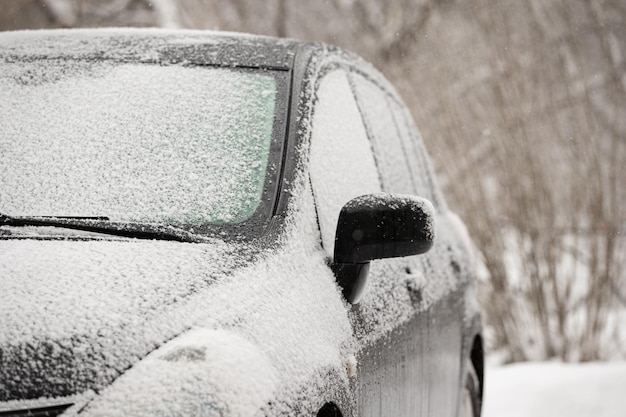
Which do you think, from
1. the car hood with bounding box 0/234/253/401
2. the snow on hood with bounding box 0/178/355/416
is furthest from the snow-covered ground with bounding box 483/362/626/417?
the car hood with bounding box 0/234/253/401

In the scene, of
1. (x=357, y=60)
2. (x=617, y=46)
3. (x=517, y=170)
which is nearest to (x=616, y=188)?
(x=517, y=170)

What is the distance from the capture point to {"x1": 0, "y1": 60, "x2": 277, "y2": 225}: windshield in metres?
2.73

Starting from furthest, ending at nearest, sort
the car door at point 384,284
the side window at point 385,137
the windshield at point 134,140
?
1. the side window at point 385,137
2. the car door at point 384,284
3. the windshield at point 134,140

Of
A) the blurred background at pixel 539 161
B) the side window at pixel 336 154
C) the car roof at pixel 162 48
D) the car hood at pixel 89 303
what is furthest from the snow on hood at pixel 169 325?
the blurred background at pixel 539 161

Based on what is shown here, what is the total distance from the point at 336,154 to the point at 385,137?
2.85 ft

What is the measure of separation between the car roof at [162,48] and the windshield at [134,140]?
1.8 inches

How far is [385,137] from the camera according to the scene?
4.08m

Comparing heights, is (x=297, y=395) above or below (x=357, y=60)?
below

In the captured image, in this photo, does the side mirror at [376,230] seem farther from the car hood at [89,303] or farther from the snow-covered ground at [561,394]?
the snow-covered ground at [561,394]

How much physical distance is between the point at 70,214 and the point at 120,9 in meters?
14.9

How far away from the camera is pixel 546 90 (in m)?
10.4

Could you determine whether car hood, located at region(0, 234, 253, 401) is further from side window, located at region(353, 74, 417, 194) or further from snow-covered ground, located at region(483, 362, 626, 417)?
snow-covered ground, located at region(483, 362, 626, 417)

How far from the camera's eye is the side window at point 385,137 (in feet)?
12.6

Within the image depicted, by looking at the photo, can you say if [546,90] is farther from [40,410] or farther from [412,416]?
[40,410]
